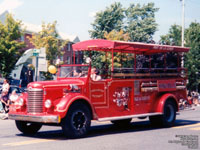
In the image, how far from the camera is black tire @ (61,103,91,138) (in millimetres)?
9852

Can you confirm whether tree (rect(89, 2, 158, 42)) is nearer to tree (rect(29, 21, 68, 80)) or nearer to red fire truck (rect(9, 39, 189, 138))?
tree (rect(29, 21, 68, 80))

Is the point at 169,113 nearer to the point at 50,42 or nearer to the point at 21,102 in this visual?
the point at 21,102

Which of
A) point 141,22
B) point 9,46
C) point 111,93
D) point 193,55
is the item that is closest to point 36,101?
point 111,93

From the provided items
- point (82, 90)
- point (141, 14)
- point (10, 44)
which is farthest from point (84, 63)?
point (141, 14)

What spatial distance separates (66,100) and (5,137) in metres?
2.16

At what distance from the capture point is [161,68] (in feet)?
44.8

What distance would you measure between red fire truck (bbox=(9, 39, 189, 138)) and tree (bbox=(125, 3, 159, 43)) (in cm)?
4233

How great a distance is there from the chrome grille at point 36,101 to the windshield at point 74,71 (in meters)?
1.59

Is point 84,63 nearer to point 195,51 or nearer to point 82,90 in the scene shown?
point 82,90

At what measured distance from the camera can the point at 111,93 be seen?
1149 centimetres

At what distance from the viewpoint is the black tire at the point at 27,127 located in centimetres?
1101

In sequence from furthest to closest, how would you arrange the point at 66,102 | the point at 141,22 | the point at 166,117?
1. the point at 141,22
2. the point at 166,117
3. the point at 66,102

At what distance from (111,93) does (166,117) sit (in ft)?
9.27

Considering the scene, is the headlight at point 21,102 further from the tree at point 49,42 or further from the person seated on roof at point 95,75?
the tree at point 49,42
